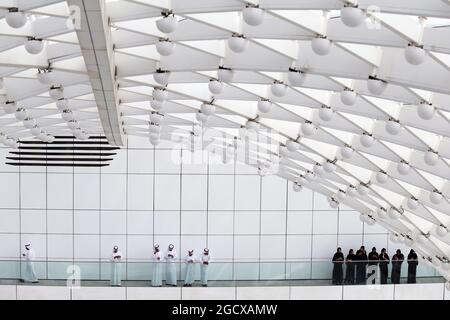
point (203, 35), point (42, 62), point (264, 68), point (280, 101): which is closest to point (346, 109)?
point (280, 101)

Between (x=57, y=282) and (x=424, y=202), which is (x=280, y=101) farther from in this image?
(x=57, y=282)

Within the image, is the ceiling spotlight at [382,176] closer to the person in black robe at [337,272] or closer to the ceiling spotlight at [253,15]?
the person in black robe at [337,272]

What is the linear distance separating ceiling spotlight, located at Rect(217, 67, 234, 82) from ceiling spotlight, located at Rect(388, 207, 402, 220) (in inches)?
734

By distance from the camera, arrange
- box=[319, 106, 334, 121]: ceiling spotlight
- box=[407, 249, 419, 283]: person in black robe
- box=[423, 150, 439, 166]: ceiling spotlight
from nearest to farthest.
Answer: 1. box=[423, 150, 439, 166]: ceiling spotlight
2. box=[319, 106, 334, 121]: ceiling spotlight
3. box=[407, 249, 419, 283]: person in black robe

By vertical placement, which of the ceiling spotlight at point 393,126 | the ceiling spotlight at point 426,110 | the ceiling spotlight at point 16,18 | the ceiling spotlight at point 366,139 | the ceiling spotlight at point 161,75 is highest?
the ceiling spotlight at point 16,18

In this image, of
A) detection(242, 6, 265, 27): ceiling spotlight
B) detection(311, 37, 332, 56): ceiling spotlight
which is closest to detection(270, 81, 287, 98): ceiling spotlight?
detection(311, 37, 332, 56): ceiling spotlight

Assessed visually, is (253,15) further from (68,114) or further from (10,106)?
(68,114)

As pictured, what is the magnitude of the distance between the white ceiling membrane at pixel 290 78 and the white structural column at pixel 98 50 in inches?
3.7

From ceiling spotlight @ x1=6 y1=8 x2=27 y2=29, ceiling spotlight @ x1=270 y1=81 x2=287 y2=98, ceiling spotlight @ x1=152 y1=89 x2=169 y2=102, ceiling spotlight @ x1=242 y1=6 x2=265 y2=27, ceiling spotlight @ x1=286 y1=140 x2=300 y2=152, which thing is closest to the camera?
ceiling spotlight @ x1=242 y1=6 x2=265 y2=27

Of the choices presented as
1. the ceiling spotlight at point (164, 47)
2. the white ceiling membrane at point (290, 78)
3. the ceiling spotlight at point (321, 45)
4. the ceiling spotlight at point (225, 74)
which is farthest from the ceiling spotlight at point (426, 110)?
the ceiling spotlight at point (164, 47)

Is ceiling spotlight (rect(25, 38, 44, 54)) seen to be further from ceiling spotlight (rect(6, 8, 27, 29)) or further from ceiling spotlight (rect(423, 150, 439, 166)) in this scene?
ceiling spotlight (rect(423, 150, 439, 166))

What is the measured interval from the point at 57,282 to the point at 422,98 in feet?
97.8

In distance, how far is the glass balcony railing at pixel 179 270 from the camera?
45.1m

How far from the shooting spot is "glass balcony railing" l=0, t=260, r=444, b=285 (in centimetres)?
4509
